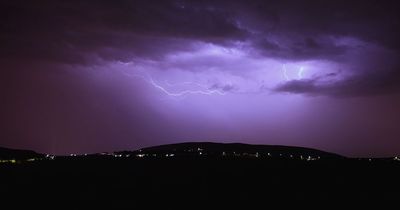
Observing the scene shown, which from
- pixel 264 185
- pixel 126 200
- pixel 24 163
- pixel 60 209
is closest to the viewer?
pixel 60 209

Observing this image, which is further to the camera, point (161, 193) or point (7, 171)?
point (7, 171)

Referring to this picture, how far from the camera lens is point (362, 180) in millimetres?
20312

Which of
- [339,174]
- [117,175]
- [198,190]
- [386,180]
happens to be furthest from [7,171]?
[386,180]

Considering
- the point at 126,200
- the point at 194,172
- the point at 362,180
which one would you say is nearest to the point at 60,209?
the point at 126,200

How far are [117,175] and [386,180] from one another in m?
13.9

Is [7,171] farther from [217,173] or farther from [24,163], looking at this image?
[217,173]

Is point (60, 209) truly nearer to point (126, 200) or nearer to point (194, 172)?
point (126, 200)

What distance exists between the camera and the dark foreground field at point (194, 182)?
1611cm

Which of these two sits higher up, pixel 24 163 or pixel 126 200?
pixel 24 163

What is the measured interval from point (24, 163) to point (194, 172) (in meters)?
11.7

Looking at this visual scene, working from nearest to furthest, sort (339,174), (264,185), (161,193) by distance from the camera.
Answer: (161,193) → (264,185) → (339,174)

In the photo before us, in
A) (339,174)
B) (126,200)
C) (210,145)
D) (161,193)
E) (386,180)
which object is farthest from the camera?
(210,145)

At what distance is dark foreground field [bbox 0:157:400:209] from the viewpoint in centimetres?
1611

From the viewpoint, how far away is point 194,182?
19328 mm
